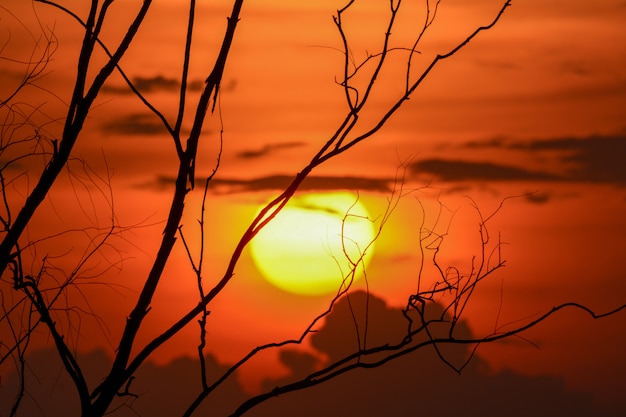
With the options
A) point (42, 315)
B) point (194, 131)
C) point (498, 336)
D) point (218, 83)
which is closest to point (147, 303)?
point (42, 315)

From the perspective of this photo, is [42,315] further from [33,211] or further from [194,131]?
[194,131]

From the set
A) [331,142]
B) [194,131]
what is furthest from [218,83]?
[331,142]

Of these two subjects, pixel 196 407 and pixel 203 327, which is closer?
pixel 196 407

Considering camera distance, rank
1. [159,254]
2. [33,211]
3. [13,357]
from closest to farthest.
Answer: [33,211] → [159,254] → [13,357]

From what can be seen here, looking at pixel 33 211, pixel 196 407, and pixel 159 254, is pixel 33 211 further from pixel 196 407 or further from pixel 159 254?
pixel 196 407

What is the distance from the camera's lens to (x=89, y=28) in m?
1.89

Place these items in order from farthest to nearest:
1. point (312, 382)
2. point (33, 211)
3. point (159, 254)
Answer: point (312, 382) → point (159, 254) → point (33, 211)

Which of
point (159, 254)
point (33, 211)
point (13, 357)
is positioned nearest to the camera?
point (33, 211)

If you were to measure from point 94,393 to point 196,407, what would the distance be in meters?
0.25

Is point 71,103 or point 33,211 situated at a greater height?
point 71,103

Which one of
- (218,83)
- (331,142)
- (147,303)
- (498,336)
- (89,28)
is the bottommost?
(498,336)

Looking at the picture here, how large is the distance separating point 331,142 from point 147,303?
608mm

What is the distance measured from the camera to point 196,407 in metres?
1.84

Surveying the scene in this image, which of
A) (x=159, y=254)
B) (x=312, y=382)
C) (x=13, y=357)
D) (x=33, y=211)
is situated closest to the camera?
(x=33, y=211)
